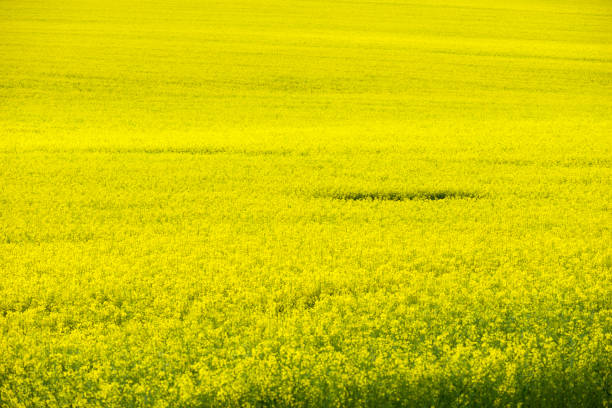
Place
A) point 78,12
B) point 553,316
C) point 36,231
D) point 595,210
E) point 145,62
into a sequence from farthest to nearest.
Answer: point 78,12, point 145,62, point 595,210, point 36,231, point 553,316

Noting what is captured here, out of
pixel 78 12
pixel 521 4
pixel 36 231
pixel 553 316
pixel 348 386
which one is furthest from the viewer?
pixel 521 4

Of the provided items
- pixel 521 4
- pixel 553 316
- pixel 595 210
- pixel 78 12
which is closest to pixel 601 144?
pixel 595 210

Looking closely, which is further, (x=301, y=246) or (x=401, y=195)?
(x=401, y=195)

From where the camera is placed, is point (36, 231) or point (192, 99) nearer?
point (36, 231)

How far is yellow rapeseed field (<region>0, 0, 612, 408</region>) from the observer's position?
360cm

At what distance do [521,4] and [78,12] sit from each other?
25.3m

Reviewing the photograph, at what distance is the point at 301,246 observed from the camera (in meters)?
5.65

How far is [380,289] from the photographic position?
4668 millimetres

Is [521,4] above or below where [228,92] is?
above

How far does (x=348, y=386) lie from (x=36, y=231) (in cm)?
386

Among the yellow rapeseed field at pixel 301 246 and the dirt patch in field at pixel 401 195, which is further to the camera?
the dirt patch in field at pixel 401 195

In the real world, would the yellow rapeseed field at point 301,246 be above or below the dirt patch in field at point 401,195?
above

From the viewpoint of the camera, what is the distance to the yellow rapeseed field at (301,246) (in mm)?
3600

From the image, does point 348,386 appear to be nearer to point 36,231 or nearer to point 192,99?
point 36,231
